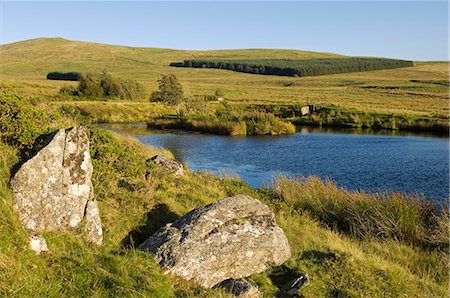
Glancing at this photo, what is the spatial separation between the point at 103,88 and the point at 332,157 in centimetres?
5317

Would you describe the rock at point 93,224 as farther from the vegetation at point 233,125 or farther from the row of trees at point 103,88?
the row of trees at point 103,88

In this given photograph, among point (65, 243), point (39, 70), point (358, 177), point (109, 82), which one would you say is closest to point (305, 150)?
point (358, 177)

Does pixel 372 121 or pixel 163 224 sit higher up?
pixel 163 224

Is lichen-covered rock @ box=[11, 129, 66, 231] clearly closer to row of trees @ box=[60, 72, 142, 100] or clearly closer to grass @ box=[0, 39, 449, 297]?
grass @ box=[0, 39, 449, 297]

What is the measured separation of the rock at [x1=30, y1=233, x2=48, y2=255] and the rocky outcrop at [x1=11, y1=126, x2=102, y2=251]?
0.48m

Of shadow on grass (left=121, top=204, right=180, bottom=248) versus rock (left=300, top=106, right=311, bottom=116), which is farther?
rock (left=300, top=106, right=311, bottom=116)

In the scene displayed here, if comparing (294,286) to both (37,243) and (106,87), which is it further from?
(106,87)

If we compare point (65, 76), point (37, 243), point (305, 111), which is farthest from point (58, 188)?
point (65, 76)

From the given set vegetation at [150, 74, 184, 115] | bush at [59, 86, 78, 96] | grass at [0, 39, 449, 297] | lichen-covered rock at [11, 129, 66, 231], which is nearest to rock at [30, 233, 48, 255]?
grass at [0, 39, 449, 297]

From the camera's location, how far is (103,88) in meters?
77.9

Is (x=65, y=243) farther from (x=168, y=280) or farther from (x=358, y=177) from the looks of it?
(x=358, y=177)

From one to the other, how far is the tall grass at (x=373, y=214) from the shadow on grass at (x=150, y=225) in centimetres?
622

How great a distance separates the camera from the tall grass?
14500mm

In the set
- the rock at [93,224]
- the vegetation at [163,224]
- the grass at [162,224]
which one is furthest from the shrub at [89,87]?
the rock at [93,224]
